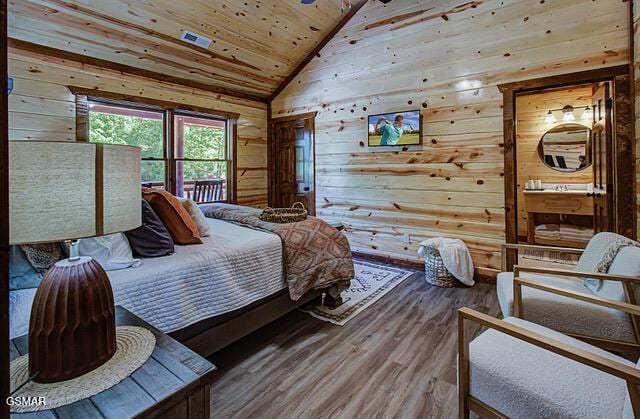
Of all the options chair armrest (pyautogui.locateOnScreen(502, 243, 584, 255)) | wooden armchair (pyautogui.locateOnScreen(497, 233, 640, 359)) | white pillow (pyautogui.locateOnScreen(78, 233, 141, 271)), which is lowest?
wooden armchair (pyautogui.locateOnScreen(497, 233, 640, 359))

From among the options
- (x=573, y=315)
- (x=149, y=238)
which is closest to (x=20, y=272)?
(x=149, y=238)

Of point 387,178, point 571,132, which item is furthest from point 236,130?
point 571,132

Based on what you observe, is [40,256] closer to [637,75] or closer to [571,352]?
[571,352]

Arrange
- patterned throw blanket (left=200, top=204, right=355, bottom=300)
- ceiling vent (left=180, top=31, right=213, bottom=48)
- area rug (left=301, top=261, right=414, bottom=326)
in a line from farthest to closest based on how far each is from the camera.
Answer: ceiling vent (left=180, top=31, right=213, bottom=48) → area rug (left=301, top=261, right=414, bottom=326) → patterned throw blanket (left=200, top=204, right=355, bottom=300)

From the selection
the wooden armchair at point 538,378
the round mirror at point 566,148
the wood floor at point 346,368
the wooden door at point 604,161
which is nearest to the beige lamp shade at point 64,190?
the wood floor at point 346,368

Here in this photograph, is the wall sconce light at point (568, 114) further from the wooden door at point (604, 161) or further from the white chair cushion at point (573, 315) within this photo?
the white chair cushion at point (573, 315)

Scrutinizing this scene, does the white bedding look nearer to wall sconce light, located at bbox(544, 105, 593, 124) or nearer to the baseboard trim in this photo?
the baseboard trim

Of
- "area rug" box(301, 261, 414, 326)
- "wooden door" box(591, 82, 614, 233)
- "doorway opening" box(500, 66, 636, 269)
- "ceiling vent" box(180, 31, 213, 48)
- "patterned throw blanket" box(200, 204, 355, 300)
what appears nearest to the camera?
"patterned throw blanket" box(200, 204, 355, 300)

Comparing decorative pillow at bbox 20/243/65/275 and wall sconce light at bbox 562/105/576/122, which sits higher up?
wall sconce light at bbox 562/105/576/122

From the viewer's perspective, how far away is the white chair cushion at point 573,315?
1.75 m

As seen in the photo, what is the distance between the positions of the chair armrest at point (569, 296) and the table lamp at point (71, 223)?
76.5 inches

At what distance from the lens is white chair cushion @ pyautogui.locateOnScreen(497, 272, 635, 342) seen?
1.75 meters

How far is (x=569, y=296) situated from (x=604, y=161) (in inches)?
94.2

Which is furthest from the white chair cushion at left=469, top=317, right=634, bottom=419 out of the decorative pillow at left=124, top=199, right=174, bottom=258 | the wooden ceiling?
the wooden ceiling
